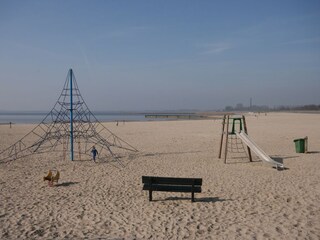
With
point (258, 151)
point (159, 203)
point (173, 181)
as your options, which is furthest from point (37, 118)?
point (173, 181)

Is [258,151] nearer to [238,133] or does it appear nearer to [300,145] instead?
[238,133]

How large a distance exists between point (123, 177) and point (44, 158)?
594cm

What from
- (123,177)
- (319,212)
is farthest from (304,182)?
(123,177)

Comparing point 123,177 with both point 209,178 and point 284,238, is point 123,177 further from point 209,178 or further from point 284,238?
point 284,238

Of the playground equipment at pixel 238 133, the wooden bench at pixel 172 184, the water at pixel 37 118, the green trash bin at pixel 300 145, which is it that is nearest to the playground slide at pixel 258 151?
the playground equipment at pixel 238 133

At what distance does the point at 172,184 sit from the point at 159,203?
56cm

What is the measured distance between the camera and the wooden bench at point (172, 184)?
7.36 metres

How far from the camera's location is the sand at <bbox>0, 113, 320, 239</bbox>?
570 centimetres

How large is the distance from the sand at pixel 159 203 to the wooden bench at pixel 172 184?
34 centimetres

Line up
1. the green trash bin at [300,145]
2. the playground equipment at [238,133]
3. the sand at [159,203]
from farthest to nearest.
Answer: the green trash bin at [300,145] < the playground equipment at [238,133] < the sand at [159,203]

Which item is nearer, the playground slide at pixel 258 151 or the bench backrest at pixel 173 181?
the bench backrest at pixel 173 181

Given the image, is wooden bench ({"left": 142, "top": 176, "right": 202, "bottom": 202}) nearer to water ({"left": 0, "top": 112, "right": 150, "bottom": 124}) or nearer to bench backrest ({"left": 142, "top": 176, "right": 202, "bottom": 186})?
bench backrest ({"left": 142, "top": 176, "right": 202, "bottom": 186})

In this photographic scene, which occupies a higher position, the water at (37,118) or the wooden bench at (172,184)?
the wooden bench at (172,184)

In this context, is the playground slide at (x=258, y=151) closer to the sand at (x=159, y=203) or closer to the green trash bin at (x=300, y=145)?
the sand at (x=159, y=203)
